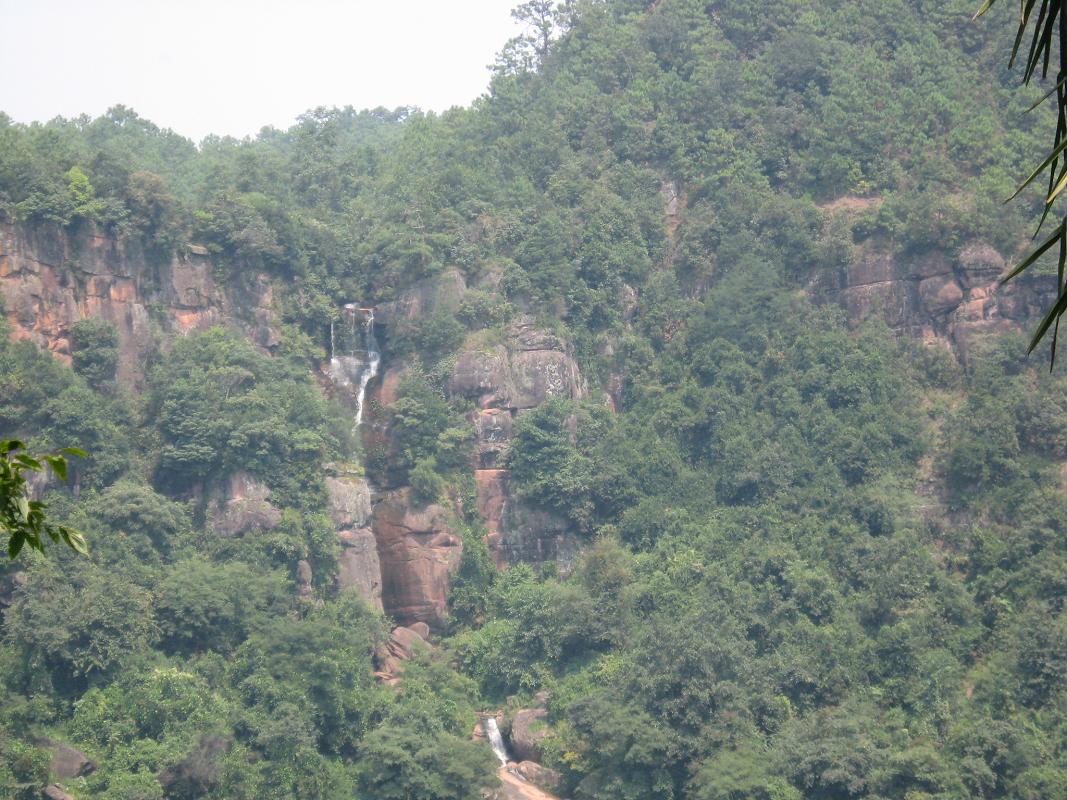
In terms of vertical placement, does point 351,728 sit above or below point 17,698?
below

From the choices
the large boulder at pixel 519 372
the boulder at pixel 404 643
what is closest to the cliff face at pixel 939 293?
the large boulder at pixel 519 372

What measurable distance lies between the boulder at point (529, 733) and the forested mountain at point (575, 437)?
0.30 ft

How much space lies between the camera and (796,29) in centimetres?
4550

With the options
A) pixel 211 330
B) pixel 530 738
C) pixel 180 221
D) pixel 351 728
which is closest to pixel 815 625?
pixel 530 738

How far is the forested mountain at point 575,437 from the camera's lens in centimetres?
2916

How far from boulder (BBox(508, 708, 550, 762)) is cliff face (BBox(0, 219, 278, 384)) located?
42.2 ft

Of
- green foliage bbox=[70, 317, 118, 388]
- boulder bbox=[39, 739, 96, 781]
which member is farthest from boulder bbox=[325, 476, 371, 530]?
boulder bbox=[39, 739, 96, 781]

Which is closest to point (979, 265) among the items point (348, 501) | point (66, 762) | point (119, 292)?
point (348, 501)

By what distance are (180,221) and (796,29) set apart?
2077 centimetres

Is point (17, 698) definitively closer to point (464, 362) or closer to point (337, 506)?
point (337, 506)

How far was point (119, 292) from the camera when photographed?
3666 cm

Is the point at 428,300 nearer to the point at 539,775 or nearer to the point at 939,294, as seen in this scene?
the point at 939,294

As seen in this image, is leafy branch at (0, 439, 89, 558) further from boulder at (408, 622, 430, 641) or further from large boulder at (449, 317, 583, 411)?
large boulder at (449, 317, 583, 411)

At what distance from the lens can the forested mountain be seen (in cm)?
2916
